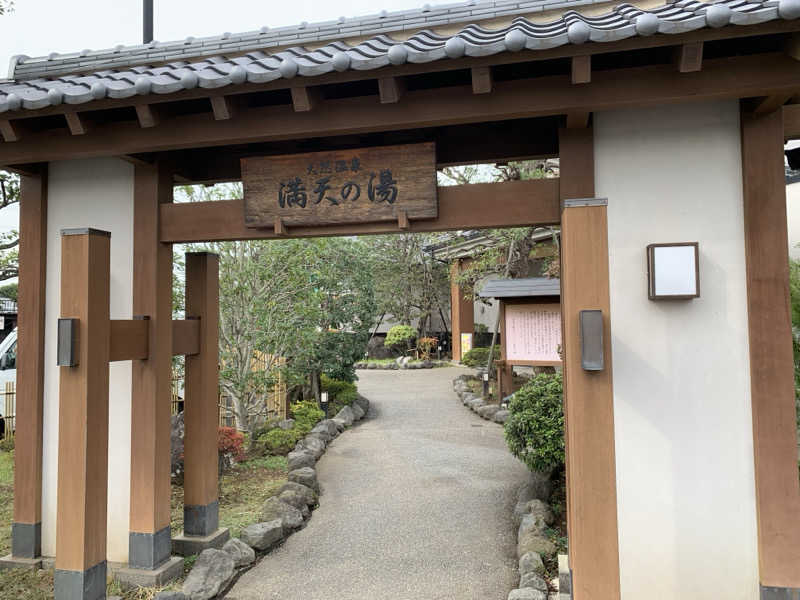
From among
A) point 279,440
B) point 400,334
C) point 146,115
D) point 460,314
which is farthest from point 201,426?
point 400,334

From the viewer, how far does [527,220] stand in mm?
3529

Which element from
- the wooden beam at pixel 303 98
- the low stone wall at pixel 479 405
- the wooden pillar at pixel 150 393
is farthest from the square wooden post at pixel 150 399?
the low stone wall at pixel 479 405

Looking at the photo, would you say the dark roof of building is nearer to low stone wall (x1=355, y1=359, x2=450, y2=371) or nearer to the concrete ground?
the concrete ground

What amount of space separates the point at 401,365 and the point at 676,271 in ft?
54.8

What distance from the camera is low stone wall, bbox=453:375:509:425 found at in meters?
10.9

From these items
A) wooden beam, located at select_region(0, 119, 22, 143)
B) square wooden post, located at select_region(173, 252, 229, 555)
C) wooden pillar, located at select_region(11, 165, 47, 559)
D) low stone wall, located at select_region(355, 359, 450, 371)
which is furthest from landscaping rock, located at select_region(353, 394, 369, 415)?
wooden beam, located at select_region(0, 119, 22, 143)

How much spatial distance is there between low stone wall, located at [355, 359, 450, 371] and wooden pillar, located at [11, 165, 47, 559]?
15371 millimetres

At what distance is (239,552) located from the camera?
4.61 metres

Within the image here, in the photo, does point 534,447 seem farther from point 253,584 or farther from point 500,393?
point 500,393

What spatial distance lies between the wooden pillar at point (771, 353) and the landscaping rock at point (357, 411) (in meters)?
8.52

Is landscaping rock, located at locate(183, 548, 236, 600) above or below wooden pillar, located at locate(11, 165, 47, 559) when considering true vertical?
below

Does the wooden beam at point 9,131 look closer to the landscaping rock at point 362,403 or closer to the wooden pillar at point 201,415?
the wooden pillar at point 201,415

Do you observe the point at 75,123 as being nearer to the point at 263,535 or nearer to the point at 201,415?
the point at 201,415

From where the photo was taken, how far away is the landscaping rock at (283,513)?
17.7 ft
